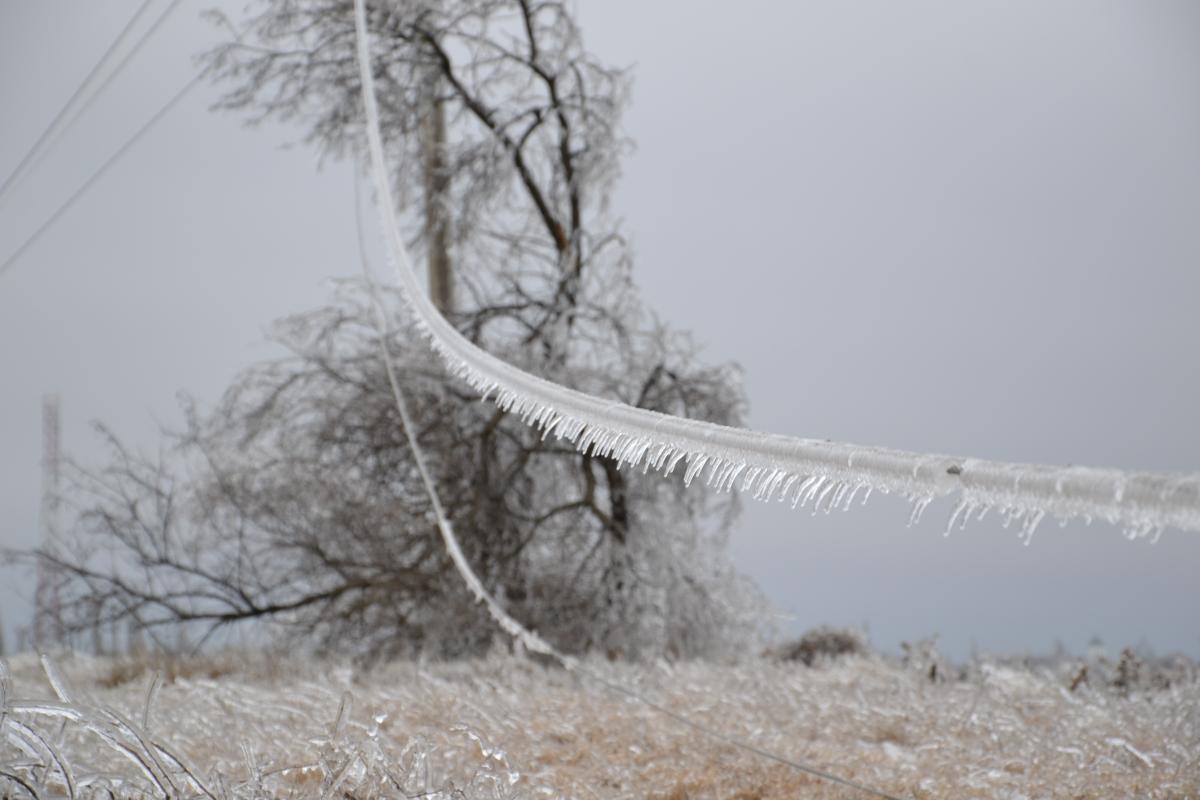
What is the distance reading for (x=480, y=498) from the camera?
4992 mm

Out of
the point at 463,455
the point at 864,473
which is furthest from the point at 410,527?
the point at 864,473

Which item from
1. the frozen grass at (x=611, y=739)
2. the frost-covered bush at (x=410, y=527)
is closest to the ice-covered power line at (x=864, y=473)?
the frozen grass at (x=611, y=739)

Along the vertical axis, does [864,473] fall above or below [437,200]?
below

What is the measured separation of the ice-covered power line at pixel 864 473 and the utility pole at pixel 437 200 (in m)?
3.77

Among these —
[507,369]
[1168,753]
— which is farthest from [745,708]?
[507,369]

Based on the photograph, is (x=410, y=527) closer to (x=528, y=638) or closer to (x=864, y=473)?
(x=528, y=638)

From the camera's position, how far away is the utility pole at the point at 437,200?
540 centimetres

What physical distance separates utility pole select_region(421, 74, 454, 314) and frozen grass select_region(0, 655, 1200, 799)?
2.53m

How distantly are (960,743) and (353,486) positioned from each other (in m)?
3.28

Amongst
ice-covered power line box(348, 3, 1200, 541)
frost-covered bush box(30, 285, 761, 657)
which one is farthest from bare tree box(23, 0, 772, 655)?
ice-covered power line box(348, 3, 1200, 541)

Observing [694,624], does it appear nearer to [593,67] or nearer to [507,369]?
[593,67]

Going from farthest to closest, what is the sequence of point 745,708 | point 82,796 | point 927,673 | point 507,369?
point 927,673, point 745,708, point 507,369, point 82,796

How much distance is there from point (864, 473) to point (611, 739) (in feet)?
4.49

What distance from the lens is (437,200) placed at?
5375 mm
